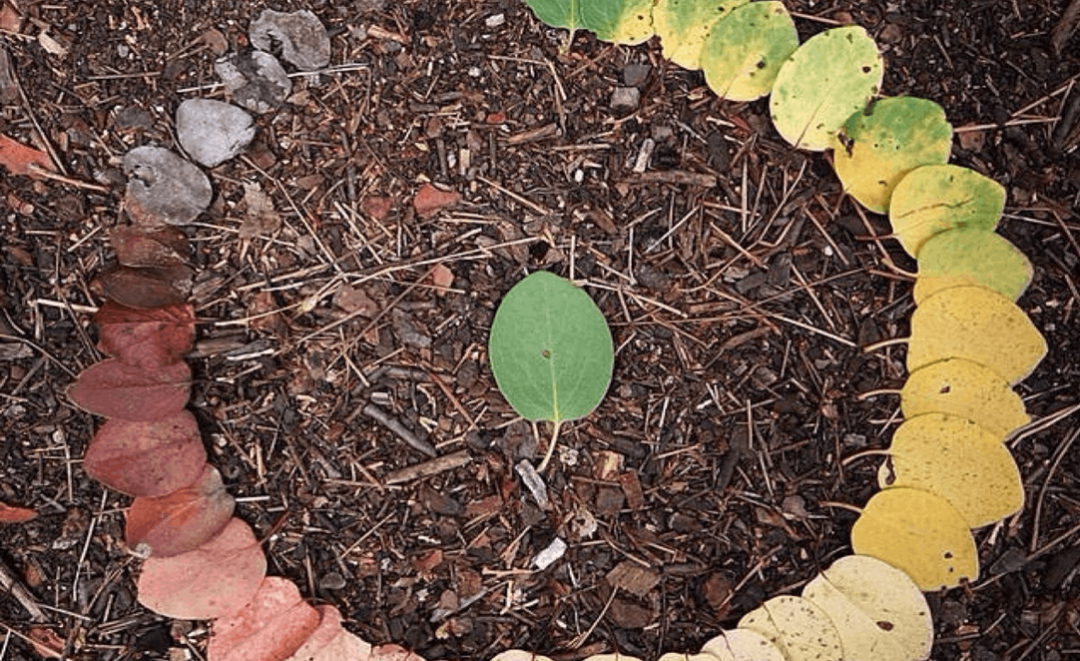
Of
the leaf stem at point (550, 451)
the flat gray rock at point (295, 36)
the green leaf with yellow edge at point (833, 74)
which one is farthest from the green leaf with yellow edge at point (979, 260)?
the flat gray rock at point (295, 36)

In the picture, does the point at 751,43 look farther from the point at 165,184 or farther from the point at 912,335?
the point at 165,184

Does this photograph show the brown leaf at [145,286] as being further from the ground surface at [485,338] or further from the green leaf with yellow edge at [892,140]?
the green leaf with yellow edge at [892,140]

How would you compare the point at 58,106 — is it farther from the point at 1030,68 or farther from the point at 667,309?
the point at 1030,68

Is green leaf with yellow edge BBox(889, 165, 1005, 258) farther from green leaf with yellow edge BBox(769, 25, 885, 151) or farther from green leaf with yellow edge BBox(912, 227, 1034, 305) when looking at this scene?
green leaf with yellow edge BBox(769, 25, 885, 151)

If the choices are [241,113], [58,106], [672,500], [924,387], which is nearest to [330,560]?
[672,500]

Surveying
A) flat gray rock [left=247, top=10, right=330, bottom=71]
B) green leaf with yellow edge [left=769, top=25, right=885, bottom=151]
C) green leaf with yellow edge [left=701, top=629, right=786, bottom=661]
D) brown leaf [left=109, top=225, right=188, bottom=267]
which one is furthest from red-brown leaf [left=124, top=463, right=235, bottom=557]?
green leaf with yellow edge [left=769, top=25, right=885, bottom=151]

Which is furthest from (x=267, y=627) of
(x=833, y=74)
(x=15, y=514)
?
(x=833, y=74)
